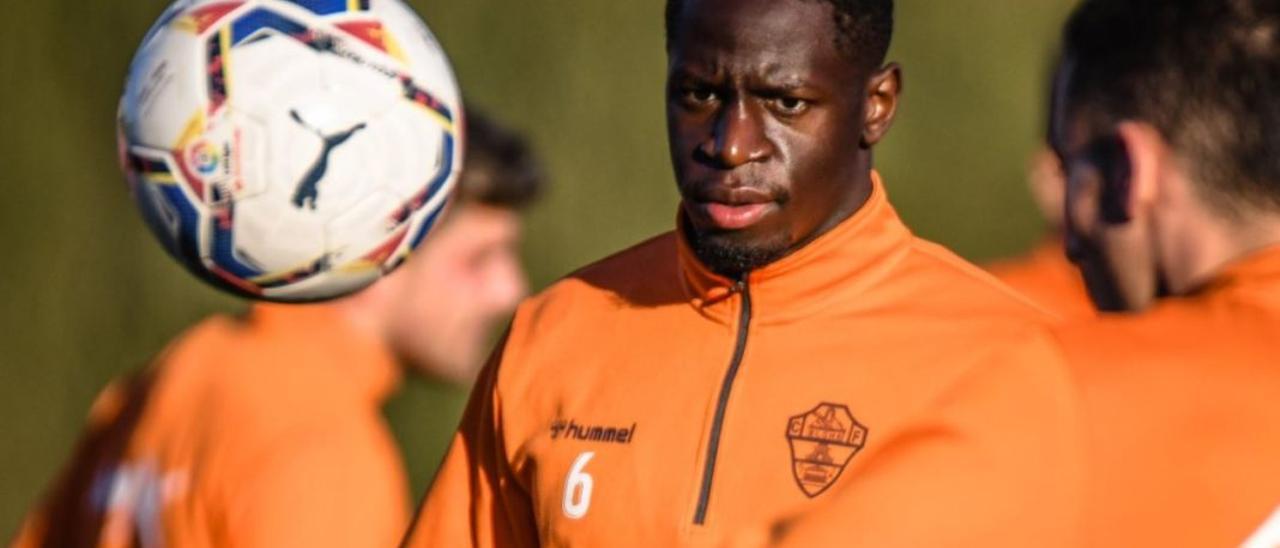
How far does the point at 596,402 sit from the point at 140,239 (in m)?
5.09

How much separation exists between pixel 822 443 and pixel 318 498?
3.83 ft

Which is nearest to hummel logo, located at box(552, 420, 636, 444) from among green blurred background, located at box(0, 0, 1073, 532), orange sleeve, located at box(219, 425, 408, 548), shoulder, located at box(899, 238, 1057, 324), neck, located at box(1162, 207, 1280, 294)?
shoulder, located at box(899, 238, 1057, 324)

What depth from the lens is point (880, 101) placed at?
11.4 ft

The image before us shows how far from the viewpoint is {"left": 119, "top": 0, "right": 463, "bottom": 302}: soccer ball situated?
148 inches

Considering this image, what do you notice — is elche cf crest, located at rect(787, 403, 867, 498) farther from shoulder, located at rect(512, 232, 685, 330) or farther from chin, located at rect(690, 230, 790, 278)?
shoulder, located at rect(512, 232, 685, 330)

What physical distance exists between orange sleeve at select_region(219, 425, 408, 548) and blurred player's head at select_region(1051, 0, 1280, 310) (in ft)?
5.35

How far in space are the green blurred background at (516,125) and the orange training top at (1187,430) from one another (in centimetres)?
543

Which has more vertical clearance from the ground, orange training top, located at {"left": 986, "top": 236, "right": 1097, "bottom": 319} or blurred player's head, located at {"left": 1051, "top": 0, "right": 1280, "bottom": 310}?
blurred player's head, located at {"left": 1051, "top": 0, "right": 1280, "bottom": 310}

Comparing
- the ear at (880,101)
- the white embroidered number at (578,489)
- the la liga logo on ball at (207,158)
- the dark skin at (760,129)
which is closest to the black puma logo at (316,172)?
the la liga logo on ball at (207,158)

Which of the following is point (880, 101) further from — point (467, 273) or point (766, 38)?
point (467, 273)

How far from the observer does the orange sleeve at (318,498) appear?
400 centimetres

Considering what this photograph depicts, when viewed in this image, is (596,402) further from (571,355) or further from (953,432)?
(953,432)

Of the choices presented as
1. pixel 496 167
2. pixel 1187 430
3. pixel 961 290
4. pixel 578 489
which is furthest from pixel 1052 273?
pixel 1187 430

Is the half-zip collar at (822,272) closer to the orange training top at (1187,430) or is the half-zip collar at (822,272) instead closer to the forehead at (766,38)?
the forehead at (766,38)
